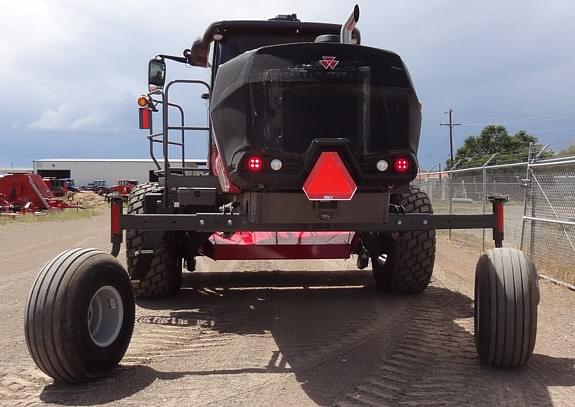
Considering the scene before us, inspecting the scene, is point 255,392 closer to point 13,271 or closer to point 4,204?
point 13,271

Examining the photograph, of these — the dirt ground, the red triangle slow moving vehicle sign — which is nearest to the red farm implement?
the dirt ground

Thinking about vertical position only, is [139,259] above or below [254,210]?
below

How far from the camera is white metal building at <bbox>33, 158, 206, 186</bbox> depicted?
8700 centimetres

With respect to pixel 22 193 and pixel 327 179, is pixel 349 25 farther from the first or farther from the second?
pixel 22 193

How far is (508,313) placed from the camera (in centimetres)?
427

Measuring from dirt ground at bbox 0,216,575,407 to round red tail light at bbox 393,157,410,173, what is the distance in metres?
1.52

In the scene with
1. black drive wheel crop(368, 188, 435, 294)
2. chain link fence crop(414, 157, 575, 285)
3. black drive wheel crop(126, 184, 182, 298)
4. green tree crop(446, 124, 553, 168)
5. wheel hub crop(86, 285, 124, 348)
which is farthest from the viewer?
green tree crop(446, 124, 553, 168)

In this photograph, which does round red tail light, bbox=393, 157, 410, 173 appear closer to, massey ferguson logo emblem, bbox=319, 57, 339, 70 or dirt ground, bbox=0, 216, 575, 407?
massey ferguson logo emblem, bbox=319, 57, 339, 70

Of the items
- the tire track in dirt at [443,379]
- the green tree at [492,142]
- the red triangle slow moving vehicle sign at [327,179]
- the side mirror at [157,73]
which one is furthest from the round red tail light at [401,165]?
the green tree at [492,142]

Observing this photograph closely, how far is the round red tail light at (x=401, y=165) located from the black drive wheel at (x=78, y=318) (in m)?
2.25

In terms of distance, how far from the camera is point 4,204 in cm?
2705

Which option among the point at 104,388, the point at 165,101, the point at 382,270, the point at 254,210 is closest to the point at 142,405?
the point at 104,388

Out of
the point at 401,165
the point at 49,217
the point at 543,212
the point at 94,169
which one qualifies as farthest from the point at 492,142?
the point at 94,169

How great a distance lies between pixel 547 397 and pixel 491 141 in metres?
48.1
